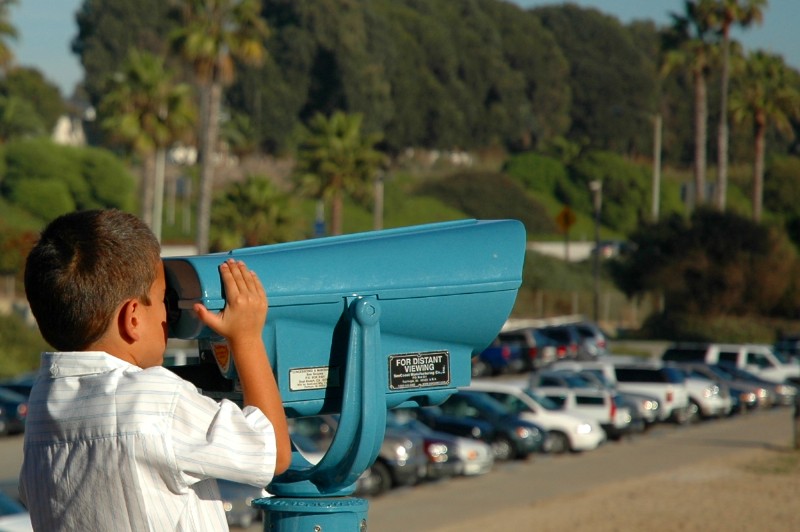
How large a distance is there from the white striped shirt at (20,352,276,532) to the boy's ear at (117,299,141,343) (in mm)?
69

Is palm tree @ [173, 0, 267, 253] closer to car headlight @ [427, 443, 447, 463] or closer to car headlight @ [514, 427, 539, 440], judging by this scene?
car headlight @ [514, 427, 539, 440]

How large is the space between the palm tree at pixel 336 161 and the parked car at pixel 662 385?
19.1 meters

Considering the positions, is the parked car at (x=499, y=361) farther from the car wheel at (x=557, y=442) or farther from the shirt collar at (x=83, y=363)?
the shirt collar at (x=83, y=363)

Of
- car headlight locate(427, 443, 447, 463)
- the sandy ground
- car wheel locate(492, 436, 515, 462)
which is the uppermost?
car headlight locate(427, 443, 447, 463)

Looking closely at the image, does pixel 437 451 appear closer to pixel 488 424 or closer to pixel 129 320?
pixel 488 424

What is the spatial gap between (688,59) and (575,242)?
2797 cm

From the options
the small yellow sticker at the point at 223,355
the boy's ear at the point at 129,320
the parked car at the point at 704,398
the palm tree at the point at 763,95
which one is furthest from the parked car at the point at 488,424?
the palm tree at the point at 763,95

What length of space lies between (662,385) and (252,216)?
19.1 m

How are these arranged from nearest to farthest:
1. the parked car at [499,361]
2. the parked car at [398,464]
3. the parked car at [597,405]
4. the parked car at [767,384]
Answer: the parked car at [398,464], the parked car at [597,405], the parked car at [767,384], the parked car at [499,361]

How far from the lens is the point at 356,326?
2.91 metres

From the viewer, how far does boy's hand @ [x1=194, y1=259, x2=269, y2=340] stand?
260 centimetres

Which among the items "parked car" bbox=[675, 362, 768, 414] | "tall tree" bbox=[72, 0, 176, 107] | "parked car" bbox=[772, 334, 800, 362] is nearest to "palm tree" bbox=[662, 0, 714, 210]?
"parked car" bbox=[772, 334, 800, 362]

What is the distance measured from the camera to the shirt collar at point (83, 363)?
2.50 metres

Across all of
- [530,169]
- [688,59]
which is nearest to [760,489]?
[688,59]
